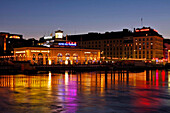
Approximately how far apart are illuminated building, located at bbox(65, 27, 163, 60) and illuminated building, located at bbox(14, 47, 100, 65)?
2460cm

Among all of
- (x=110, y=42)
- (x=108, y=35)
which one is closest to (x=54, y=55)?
(x=110, y=42)

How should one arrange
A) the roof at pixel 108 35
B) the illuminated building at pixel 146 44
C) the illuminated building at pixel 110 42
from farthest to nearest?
the roof at pixel 108 35 < the illuminated building at pixel 110 42 < the illuminated building at pixel 146 44

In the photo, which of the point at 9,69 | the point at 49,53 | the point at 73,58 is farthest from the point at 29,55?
the point at 9,69

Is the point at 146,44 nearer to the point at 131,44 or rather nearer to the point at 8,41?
the point at 131,44

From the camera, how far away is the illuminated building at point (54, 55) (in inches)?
4515

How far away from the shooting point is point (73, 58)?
128m

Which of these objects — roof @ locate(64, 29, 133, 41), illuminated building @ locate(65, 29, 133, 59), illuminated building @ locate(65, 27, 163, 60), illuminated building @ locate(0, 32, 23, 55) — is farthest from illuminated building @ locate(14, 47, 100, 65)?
illuminated building @ locate(0, 32, 23, 55)

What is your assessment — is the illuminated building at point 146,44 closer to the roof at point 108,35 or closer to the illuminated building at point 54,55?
the roof at point 108,35

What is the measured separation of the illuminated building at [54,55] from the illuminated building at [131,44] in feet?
80.7

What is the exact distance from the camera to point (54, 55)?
120m

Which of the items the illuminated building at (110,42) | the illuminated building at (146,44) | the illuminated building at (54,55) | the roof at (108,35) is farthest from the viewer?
the roof at (108,35)

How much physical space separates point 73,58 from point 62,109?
107 m

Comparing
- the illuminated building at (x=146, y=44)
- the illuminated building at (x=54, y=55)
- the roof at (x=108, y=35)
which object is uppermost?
the roof at (x=108, y=35)

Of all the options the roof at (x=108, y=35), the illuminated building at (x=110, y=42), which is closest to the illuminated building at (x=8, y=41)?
the roof at (x=108, y=35)
